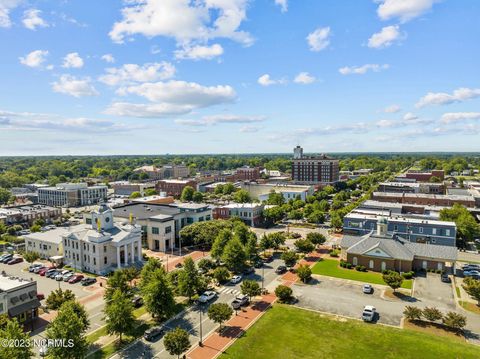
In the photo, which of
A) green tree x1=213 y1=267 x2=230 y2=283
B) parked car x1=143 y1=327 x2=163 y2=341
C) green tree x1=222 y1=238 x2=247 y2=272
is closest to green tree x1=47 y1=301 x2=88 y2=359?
parked car x1=143 y1=327 x2=163 y2=341

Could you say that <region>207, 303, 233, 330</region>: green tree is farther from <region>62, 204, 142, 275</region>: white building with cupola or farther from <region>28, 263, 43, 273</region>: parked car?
<region>28, 263, 43, 273</region>: parked car

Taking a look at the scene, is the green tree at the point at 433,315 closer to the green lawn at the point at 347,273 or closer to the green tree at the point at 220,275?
the green lawn at the point at 347,273

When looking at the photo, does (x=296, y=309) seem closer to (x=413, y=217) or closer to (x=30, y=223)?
(x=413, y=217)

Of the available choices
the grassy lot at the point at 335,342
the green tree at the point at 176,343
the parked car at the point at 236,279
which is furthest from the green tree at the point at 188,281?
the green tree at the point at 176,343

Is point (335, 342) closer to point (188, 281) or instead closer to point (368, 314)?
point (368, 314)

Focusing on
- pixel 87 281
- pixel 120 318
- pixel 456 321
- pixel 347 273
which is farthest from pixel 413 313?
pixel 87 281

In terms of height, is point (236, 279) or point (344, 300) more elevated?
point (236, 279)

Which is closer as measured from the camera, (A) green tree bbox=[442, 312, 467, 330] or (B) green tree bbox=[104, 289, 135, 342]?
(B) green tree bbox=[104, 289, 135, 342]
